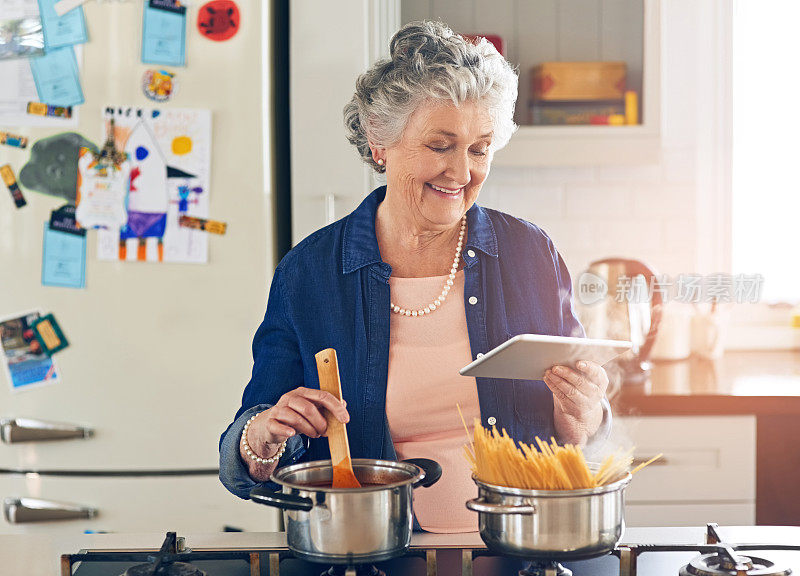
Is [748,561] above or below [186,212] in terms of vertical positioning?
below

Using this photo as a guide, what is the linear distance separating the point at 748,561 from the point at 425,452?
1.88ft

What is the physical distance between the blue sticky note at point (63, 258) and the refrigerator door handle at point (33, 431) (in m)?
0.33

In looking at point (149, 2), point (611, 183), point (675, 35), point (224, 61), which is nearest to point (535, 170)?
point (611, 183)

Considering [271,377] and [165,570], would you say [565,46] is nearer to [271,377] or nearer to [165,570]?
[271,377]

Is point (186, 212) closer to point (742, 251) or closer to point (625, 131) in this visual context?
point (625, 131)

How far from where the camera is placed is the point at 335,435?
1.13 meters

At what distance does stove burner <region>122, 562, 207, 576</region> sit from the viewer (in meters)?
0.97

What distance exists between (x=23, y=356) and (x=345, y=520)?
1.41 m

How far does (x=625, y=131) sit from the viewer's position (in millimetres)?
2432

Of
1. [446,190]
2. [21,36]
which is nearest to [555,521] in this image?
[446,190]

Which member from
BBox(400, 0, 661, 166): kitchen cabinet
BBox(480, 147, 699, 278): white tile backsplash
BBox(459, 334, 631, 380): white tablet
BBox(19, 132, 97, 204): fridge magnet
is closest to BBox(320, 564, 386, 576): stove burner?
BBox(459, 334, 631, 380): white tablet

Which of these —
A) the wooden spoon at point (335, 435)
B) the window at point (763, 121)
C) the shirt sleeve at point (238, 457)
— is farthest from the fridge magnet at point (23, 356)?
the window at point (763, 121)

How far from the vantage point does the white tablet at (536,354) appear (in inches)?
39.9

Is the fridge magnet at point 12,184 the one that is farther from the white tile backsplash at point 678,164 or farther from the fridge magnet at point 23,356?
the white tile backsplash at point 678,164
